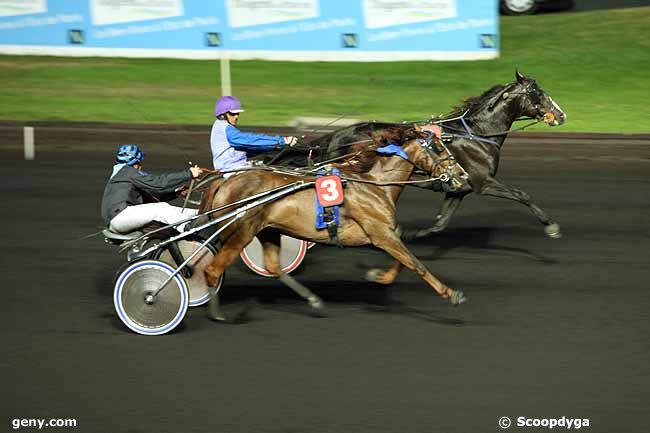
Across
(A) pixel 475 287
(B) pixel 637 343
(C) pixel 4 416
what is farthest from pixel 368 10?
(C) pixel 4 416

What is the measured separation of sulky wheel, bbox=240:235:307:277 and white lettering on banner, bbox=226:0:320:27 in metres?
10.9

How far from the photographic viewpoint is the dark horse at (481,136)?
406 inches

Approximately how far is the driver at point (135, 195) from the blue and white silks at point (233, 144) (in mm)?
850

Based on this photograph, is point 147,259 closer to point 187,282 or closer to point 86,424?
point 187,282

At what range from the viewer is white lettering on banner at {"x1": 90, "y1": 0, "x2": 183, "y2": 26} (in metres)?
19.7

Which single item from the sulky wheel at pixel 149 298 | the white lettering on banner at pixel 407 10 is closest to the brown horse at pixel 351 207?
the sulky wheel at pixel 149 298

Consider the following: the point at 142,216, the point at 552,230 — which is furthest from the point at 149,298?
the point at 552,230

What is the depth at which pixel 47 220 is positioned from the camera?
468 inches

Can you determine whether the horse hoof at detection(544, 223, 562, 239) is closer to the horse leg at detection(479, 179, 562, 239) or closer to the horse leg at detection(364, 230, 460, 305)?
the horse leg at detection(479, 179, 562, 239)

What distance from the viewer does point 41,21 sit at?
2036 centimetres

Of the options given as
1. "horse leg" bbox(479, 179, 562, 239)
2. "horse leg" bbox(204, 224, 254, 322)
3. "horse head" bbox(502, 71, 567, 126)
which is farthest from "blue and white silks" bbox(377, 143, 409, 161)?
"horse head" bbox(502, 71, 567, 126)

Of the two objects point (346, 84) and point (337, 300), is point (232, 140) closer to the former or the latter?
point (337, 300)

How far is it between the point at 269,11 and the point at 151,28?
7.68 ft

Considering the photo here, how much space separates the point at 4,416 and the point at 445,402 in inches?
107
